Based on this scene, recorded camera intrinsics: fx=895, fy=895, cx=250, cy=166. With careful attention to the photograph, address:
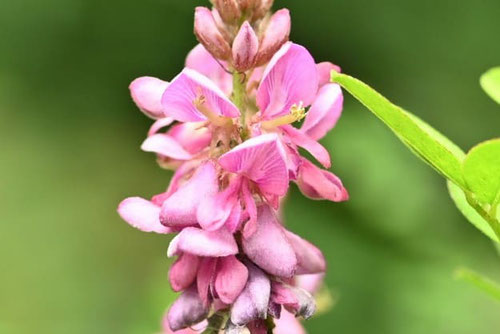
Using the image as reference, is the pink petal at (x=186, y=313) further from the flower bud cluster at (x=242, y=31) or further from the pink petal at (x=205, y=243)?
the flower bud cluster at (x=242, y=31)

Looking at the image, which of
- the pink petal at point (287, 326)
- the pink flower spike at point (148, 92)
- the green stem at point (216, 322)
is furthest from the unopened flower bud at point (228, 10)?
the pink petal at point (287, 326)

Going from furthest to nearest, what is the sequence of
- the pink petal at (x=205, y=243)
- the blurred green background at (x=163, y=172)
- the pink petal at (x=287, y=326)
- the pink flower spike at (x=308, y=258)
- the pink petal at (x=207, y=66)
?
the blurred green background at (x=163, y=172) < the pink petal at (x=287, y=326) < the pink petal at (x=207, y=66) < the pink flower spike at (x=308, y=258) < the pink petal at (x=205, y=243)

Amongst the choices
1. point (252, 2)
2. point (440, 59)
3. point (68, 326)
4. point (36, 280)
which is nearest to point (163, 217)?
point (252, 2)

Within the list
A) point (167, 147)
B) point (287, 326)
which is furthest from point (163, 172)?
→ point (167, 147)

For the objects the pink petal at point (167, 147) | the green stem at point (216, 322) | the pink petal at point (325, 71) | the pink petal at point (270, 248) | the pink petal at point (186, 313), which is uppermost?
the pink petal at point (325, 71)

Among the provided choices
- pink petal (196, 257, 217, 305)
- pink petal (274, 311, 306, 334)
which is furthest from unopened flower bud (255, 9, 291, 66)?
pink petal (274, 311, 306, 334)

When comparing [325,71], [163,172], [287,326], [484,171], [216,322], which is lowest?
[163,172]

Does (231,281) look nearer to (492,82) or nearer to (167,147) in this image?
(167,147)
